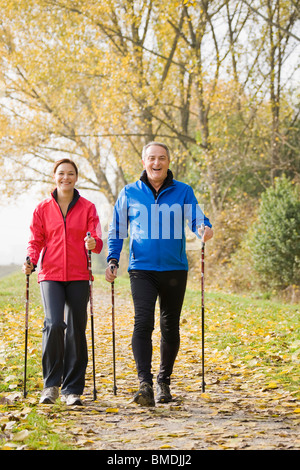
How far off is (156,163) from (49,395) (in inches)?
89.6

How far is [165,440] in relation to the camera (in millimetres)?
4098

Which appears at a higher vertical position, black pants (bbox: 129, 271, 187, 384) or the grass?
black pants (bbox: 129, 271, 187, 384)

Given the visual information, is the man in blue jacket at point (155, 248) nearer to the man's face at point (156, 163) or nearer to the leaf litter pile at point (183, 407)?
the man's face at point (156, 163)

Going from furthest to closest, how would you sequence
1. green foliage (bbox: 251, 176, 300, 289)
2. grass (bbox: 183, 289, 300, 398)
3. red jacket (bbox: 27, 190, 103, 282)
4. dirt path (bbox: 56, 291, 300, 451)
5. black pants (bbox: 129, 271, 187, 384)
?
green foliage (bbox: 251, 176, 300, 289)
grass (bbox: 183, 289, 300, 398)
red jacket (bbox: 27, 190, 103, 282)
black pants (bbox: 129, 271, 187, 384)
dirt path (bbox: 56, 291, 300, 451)

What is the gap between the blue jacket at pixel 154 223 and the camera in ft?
17.7

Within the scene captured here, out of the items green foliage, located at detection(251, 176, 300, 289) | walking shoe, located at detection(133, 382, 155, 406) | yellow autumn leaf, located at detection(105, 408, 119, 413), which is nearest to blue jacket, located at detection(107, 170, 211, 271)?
walking shoe, located at detection(133, 382, 155, 406)

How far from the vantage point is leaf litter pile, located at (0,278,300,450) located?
4.12 metres

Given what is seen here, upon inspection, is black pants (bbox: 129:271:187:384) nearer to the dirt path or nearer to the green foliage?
the dirt path

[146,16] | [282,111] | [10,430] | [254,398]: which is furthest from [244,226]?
[10,430]

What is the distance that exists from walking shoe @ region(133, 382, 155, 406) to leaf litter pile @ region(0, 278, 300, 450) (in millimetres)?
70

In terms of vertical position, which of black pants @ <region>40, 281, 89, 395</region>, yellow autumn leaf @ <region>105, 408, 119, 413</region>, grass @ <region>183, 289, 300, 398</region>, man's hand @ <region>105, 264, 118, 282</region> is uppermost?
man's hand @ <region>105, 264, 118, 282</region>

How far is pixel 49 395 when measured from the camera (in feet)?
17.4

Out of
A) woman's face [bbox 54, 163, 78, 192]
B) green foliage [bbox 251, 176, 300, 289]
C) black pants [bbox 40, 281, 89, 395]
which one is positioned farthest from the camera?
green foliage [bbox 251, 176, 300, 289]

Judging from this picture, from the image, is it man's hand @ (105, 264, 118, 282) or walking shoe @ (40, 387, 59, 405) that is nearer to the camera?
walking shoe @ (40, 387, 59, 405)
